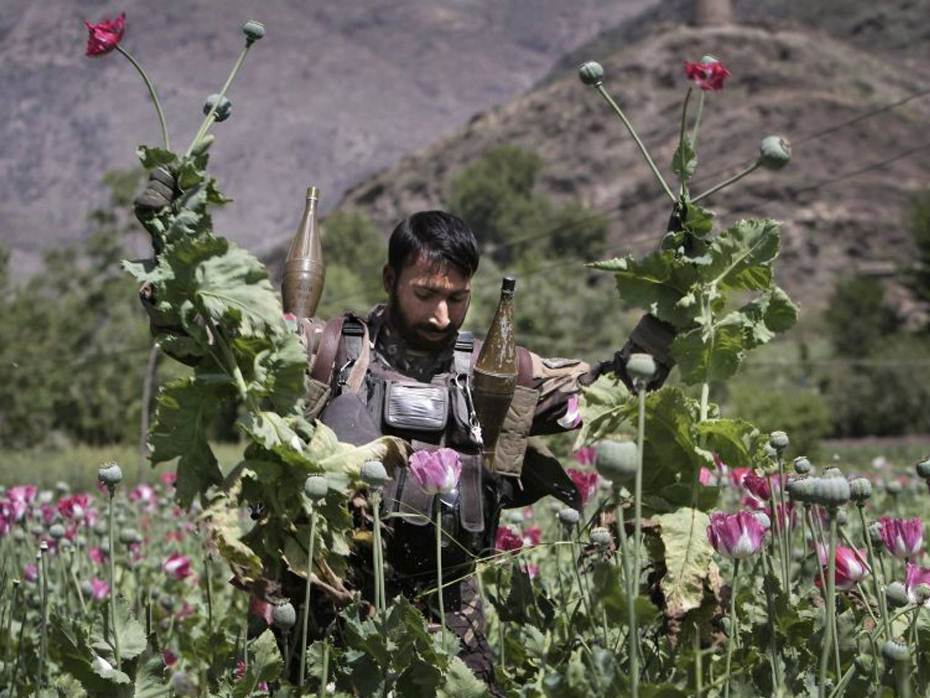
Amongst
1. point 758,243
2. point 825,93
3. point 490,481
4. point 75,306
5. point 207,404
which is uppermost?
point 825,93

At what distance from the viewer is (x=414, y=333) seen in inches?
112

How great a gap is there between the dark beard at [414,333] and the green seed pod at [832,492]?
1268 millimetres

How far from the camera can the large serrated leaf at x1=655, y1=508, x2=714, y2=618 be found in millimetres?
2182

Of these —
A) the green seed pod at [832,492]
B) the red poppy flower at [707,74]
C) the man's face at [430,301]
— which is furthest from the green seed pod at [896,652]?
the man's face at [430,301]

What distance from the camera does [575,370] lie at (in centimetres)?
294

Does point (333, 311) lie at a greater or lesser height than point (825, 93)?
lesser

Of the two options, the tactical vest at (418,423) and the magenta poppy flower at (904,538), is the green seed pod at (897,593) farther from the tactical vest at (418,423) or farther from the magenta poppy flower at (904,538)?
the tactical vest at (418,423)

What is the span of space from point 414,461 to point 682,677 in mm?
557

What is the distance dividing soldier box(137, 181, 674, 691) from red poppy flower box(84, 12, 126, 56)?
78 cm

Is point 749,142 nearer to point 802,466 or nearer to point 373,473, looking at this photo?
point 802,466

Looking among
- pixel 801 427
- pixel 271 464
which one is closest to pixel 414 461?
pixel 271 464

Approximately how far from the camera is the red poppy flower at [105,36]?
2162mm

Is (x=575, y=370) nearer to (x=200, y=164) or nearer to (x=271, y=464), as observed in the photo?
(x=271, y=464)

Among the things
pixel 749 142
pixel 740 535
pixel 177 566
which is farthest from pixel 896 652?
pixel 749 142
